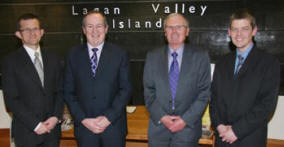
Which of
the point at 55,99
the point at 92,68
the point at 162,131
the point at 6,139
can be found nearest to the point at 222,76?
the point at 162,131

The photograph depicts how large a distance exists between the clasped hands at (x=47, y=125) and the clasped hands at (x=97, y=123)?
0.96ft

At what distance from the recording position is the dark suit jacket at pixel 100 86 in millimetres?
2102

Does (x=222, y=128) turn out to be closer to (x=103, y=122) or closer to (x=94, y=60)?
(x=103, y=122)

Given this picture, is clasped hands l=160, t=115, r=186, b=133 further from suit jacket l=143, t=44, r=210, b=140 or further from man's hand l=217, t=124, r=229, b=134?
man's hand l=217, t=124, r=229, b=134

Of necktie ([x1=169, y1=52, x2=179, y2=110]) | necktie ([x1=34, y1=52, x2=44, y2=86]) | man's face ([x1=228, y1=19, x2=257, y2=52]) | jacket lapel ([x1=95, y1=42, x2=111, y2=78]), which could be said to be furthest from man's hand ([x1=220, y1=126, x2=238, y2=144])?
necktie ([x1=34, y1=52, x2=44, y2=86])

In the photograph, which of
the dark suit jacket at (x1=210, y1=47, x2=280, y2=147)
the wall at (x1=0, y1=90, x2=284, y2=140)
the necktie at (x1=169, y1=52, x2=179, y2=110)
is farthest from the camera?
the wall at (x1=0, y1=90, x2=284, y2=140)

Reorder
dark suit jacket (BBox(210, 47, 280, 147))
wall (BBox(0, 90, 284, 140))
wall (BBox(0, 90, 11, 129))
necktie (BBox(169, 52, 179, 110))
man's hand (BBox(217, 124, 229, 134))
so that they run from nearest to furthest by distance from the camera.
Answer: dark suit jacket (BBox(210, 47, 280, 147)), man's hand (BBox(217, 124, 229, 134)), necktie (BBox(169, 52, 179, 110)), wall (BBox(0, 90, 284, 140)), wall (BBox(0, 90, 11, 129))

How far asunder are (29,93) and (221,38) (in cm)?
271

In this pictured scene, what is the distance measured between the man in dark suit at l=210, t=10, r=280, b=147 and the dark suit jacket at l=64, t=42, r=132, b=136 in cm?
80

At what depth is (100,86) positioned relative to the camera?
2094 millimetres

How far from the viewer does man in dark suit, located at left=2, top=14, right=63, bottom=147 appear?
2.07m

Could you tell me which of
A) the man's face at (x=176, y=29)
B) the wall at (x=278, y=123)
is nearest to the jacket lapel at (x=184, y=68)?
the man's face at (x=176, y=29)

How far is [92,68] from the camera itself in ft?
7.05

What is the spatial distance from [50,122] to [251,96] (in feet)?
5.28
